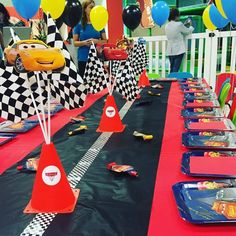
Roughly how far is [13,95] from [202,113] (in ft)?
2.89

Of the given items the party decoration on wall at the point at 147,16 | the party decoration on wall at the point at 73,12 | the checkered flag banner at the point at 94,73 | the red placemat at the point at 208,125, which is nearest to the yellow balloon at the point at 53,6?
the party decoration on wall at the point at 73,12

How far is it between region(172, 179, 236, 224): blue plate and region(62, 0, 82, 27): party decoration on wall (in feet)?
6.14

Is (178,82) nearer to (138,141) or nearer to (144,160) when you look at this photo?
(138,141)

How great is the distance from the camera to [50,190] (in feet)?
2.27

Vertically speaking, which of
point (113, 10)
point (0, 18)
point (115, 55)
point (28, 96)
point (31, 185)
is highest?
point (113, 10)

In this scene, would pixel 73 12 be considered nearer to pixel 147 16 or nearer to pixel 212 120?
pixel 212 120

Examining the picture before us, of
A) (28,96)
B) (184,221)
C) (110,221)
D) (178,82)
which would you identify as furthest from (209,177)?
(178,82)

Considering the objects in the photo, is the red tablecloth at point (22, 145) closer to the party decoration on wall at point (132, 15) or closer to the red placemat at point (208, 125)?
the red placemat at point (208, 125)

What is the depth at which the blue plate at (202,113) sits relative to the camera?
1.34m

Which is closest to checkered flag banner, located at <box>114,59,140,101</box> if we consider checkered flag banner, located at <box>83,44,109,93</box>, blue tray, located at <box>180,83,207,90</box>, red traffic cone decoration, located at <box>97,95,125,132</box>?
checkered flag banner, located at <box>83,44,109,93</box>

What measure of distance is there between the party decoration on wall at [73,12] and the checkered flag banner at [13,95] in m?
1.51

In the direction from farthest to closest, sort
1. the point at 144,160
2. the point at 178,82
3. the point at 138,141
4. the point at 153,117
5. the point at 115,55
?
the point at 178,82
the point at 153,117
the point at 115,55
the point at 138,141
the point at 144,160

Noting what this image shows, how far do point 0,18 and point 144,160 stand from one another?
2306mm

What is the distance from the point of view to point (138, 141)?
3.69 feet
